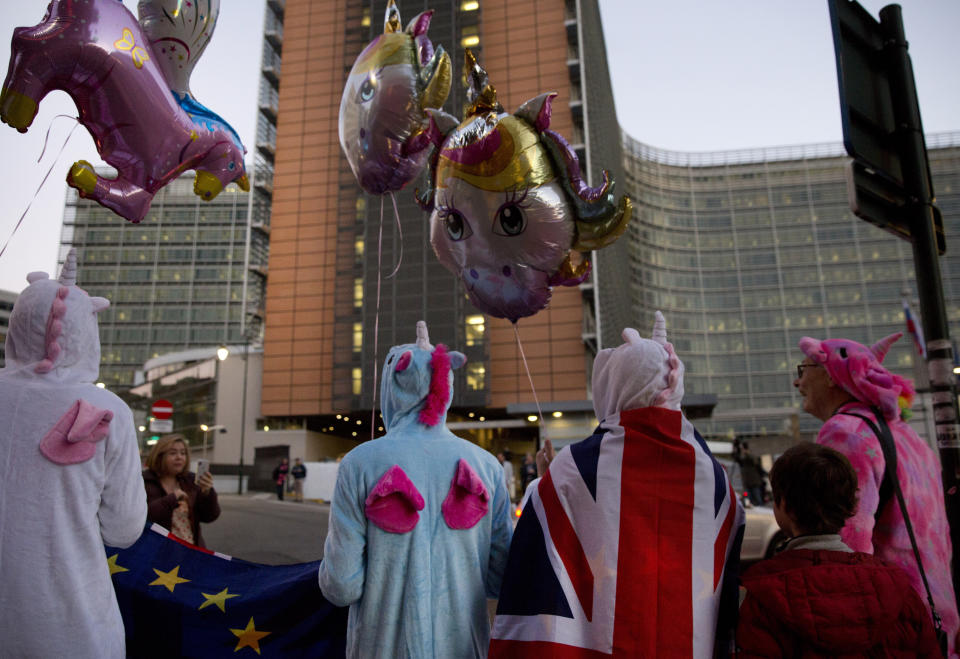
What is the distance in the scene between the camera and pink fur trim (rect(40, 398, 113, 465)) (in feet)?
9.30

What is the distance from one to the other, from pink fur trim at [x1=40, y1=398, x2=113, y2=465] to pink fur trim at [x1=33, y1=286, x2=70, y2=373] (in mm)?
215

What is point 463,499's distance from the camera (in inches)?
116

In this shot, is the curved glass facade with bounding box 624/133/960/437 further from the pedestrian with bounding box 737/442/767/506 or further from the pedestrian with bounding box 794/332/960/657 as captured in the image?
the pedestrian with bounding box 794/332/960/657

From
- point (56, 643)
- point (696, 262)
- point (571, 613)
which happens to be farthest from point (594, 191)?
point (696, 262)

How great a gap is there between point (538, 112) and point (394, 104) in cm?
133

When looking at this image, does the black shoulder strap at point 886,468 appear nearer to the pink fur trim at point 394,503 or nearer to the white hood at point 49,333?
the pink fur trim at point 394,503

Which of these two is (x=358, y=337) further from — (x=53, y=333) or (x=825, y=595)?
(x=825, y=595)

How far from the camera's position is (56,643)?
2.69 meters

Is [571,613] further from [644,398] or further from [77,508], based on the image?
[77,508]

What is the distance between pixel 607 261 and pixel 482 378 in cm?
1129

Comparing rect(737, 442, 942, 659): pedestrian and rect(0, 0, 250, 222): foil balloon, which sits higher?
rect(0, 0, 250, 222): foil balloon

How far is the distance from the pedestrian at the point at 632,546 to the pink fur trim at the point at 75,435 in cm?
180

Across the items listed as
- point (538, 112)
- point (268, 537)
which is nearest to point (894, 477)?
point (538, 112)

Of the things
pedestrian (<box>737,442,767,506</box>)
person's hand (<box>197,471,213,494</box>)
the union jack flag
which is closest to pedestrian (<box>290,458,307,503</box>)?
pedestrian (<box>737,442,767,506</box>)
